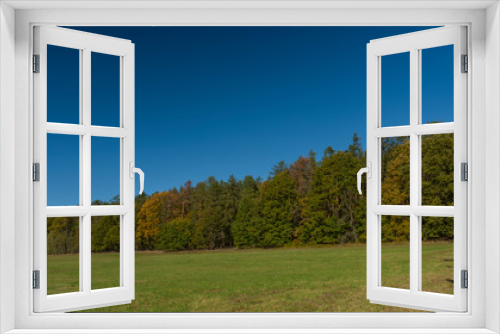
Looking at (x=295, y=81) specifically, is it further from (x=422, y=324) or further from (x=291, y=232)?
(x=422, y=324)

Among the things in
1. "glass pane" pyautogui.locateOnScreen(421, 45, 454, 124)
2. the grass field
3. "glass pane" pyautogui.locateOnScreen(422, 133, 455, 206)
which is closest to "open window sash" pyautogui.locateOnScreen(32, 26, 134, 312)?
the grass field

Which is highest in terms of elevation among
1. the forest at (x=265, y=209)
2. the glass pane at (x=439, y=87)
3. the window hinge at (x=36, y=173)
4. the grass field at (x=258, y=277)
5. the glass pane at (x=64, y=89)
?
the glass pane at (x=439, y=87)

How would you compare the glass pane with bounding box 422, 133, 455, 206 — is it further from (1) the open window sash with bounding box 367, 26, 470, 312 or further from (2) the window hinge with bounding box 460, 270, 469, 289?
(2) the window hinge with bounding box 460, 270, 469, 289

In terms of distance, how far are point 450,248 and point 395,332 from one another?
10.4 meters

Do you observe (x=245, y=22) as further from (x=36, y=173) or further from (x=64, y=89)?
(x=64, y=89)

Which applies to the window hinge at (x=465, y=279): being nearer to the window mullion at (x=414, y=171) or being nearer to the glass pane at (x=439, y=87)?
the window mullion at (x=414, y=171)

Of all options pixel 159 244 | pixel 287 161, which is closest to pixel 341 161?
pixel 287 161

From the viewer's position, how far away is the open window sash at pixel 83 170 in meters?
2.01

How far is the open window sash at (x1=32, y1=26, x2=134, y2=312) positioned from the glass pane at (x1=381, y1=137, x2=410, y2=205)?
9.06 meters

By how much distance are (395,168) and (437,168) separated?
5.86ft

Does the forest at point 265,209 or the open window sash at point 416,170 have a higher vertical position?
the open window sash at point 416,170

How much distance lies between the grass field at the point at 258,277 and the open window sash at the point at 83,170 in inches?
303

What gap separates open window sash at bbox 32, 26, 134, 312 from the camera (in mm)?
2014

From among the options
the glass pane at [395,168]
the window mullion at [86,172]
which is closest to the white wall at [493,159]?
the window mullion at [86,172]
